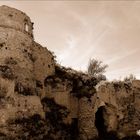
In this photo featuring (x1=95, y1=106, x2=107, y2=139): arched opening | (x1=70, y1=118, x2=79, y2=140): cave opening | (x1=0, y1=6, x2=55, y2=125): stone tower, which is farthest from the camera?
(x1=95, y1=106, x2=107, y2=139): arched opening

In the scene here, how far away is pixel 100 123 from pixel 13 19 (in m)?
10.7

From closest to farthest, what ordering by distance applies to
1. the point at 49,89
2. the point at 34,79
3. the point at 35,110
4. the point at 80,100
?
1. the point at 35,110
2. the point at 34,79
3. the point at 49,89
4. the point at 80,100

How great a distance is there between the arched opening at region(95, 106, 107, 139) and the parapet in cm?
905

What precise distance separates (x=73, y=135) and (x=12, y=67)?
7881mm

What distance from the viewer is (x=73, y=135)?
26469mm

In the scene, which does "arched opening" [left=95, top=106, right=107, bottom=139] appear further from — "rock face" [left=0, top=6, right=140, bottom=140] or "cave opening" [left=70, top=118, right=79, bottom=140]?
"cave opening" [left=70, top=118, right=79, bottom=140]

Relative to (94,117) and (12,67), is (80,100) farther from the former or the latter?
(12,67)

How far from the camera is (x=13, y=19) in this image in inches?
884

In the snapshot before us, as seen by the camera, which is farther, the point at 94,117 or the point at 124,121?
the point at 124,121

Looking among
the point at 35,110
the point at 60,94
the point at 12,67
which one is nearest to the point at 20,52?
the point at 12,67

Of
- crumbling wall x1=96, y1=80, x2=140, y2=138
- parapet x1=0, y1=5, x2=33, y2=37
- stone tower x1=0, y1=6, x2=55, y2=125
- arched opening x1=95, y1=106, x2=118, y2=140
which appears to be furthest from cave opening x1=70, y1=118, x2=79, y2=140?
parapet x1=0, y1=5, x2=33, y2=37

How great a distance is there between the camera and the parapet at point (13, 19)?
22250 millimetres

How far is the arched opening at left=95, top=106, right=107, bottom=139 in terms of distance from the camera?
27.6 m

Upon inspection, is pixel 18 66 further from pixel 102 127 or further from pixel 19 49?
pixel 102 127
